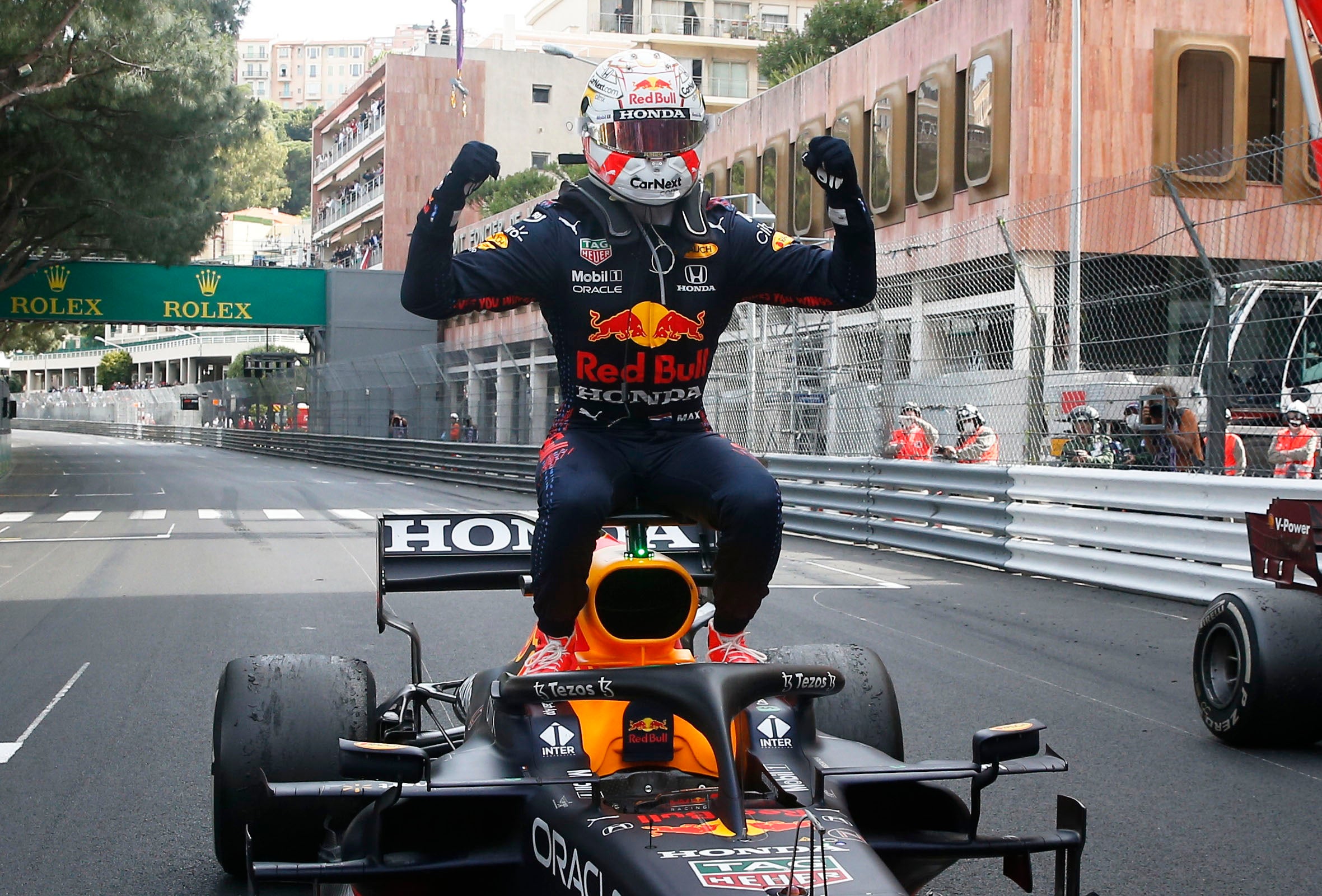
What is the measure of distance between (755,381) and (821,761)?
579 inches

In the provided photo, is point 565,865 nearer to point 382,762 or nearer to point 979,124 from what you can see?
point 382,762

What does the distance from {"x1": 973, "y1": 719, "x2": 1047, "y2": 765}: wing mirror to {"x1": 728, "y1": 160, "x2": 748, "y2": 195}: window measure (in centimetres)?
3101

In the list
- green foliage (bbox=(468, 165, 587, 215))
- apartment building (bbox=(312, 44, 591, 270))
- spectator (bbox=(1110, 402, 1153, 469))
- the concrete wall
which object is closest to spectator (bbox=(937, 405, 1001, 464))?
spectator (bbox=(1110, 402, 1153, 469))

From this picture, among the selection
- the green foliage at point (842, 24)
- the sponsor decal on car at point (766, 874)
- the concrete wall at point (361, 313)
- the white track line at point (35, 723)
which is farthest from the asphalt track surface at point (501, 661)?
the green foliage at point (842, 24)

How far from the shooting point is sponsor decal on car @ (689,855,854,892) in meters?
2.53

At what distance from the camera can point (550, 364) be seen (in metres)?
24.9

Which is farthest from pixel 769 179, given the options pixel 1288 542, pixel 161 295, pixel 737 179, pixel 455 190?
pixel 455 190

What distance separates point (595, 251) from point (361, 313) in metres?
46.1

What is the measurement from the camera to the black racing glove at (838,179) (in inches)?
154

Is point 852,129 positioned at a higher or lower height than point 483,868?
higher

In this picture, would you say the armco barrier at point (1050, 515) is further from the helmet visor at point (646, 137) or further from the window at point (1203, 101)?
the window at point (1203, 101)

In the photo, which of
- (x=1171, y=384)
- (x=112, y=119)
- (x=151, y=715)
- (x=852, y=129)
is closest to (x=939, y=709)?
(x=151, y=715)

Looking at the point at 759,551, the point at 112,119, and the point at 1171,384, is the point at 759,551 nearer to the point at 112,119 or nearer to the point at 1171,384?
the point at 1171,384

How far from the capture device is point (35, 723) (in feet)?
20.9
